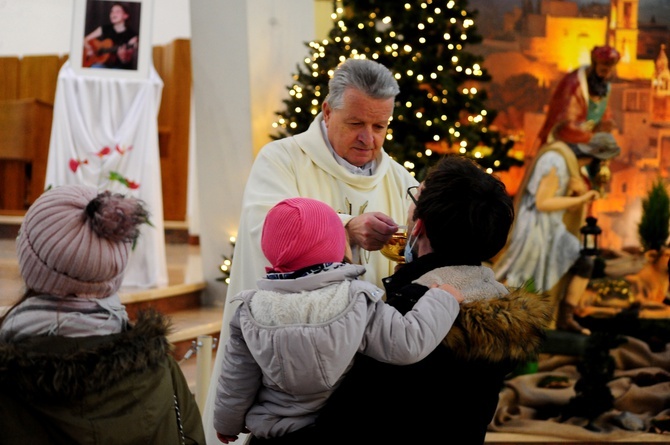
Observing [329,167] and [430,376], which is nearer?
[430,376]

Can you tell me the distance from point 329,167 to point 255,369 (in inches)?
48.9

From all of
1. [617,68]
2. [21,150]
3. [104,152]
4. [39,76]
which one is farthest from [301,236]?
[39,76]

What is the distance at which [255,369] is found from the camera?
2.05 m

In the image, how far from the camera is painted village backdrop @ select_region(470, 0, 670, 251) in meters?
7.76

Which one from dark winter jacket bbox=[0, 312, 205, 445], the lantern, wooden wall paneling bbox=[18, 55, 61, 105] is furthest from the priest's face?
wooden wall paneling bbox=[18, 55, 61, 105]

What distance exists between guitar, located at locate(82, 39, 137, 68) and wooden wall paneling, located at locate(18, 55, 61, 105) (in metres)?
5.25

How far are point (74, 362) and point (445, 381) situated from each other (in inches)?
32.1

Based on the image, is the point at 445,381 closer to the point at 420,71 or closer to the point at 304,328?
the point at 304,328

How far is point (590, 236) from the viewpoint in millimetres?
7617

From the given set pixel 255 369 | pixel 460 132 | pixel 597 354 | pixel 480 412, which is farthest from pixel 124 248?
pixel 597 354

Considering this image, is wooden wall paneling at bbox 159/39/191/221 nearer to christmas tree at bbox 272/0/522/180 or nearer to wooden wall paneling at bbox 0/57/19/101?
wooden wall paneling at bbox 0/57/19/101

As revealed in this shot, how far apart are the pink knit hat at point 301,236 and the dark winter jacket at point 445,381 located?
224mm

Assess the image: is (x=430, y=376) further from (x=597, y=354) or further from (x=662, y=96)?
(x=662, y=96)

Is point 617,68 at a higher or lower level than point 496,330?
higher
